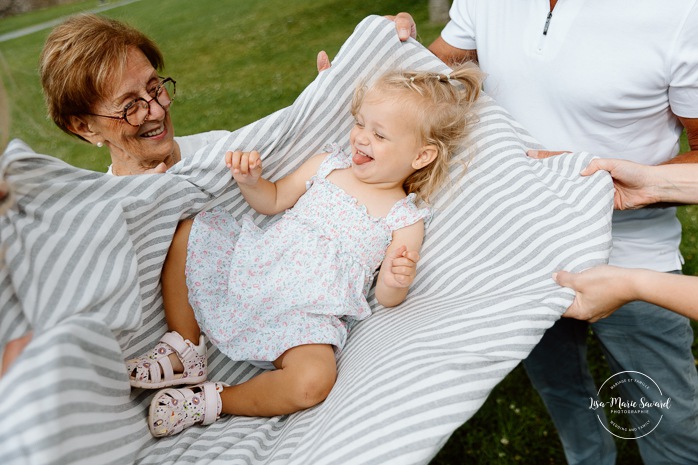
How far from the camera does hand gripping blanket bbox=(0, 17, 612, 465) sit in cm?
122

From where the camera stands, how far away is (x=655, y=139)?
1.82 meters

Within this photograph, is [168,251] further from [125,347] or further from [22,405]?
[22,405]

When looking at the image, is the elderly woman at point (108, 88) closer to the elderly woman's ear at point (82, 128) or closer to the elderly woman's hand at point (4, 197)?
the elderly woman's ear at point (82, 128)

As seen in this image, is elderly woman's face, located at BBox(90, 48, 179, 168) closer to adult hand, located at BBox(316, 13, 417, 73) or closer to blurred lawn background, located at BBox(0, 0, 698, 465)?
blurred lawn background, located at BBox(0, 0, 698, 465)

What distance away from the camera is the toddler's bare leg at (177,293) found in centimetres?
177

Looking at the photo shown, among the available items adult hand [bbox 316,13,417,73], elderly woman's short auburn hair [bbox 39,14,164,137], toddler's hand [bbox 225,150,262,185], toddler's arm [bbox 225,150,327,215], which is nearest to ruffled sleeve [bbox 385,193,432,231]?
toddler's arm [bbox 225,150,327,215]

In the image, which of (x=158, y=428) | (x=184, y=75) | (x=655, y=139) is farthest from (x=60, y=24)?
(x=184, y=75)

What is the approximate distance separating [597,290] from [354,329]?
74cm

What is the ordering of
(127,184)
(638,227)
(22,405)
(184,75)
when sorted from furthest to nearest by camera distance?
(184,75)
(638,227)
(127,184)
(22,405)

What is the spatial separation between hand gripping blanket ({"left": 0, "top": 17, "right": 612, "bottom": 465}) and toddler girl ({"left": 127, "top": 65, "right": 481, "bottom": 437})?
2.0 inches

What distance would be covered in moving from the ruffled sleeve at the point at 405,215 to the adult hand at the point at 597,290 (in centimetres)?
55

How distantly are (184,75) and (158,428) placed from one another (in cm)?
769

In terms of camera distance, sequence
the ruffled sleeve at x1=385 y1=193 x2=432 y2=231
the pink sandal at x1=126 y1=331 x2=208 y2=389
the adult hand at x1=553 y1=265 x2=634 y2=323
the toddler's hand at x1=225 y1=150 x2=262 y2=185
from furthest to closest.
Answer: the ruffled sleeve at x1=385 y1=193 x2=432 y2=231, the toddler's hand at x1=225 y1=150 x2=262 y2=185, the pink sandal at x1=126 y1=331 x2=208 y2=389, the adult hand at x1=553 y1=265 x2=634 y2=323

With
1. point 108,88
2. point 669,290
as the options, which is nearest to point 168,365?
point 108,88
